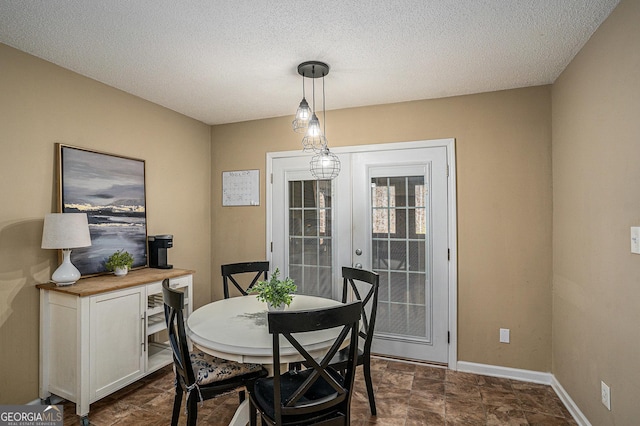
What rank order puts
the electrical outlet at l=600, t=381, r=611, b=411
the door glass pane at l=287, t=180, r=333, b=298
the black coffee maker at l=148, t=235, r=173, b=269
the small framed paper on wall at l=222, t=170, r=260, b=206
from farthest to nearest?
the small framed paper on wall at l=222, t=170, r=260, b=206 < the door glass pane at l=287, t=180, r=333, b=298 < the black coffee maker at l=148, t=235, r=173, b=269 < the electrical outlet at l=600, t=381, r=611, b=411

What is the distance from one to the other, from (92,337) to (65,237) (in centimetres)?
69

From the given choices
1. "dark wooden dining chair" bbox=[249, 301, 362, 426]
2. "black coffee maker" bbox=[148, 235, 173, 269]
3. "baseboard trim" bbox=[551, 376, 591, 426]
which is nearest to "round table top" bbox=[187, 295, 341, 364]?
"dark wooden dining chair" bbox=[249, 301, 362, 426]

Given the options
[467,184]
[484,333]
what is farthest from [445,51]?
[484,333]

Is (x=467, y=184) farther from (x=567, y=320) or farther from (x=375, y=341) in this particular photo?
(x=375, y=341)

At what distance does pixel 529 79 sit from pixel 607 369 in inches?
83.6

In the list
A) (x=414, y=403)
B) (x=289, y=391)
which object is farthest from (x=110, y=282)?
(x=414, y=403)

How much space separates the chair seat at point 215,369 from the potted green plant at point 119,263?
3.69ft

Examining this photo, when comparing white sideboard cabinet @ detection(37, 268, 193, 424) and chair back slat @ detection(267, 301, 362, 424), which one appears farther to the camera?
white sideboard cabinet @ detection(37, 268, 193, 424)

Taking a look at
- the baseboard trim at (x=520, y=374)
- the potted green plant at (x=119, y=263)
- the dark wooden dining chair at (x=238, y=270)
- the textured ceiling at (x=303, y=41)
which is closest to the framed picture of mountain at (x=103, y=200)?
the potted green plant at (x=119, y=263)

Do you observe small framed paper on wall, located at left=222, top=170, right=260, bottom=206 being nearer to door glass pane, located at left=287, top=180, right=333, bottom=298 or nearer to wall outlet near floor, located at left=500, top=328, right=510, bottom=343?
door glass pane, located at left=287, top=180, right=333, bottom=298

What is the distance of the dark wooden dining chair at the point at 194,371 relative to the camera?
5.89 ft

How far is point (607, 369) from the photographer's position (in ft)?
6.30

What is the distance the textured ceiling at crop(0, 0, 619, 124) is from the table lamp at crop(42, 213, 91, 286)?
3.73 feet

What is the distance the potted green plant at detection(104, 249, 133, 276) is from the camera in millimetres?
2721
